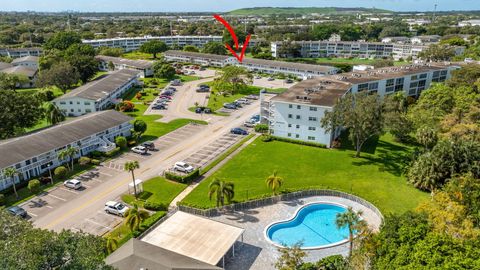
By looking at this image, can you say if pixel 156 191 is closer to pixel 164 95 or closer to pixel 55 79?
pixel 164 95

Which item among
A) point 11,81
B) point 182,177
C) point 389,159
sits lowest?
point 389,159

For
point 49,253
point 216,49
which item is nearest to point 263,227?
point 49,253

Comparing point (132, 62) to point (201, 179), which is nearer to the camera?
point (201, 179)

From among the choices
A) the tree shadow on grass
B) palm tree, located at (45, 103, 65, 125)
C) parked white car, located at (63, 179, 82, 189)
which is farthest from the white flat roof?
palm tree, located at (45, 103, 65, 125)

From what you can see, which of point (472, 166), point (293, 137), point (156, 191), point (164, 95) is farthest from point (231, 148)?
point (164, 95)

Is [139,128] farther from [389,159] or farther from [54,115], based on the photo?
[389,159]

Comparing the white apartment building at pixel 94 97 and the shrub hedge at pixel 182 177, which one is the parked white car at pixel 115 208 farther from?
the white apartment building at pixel 94 97
